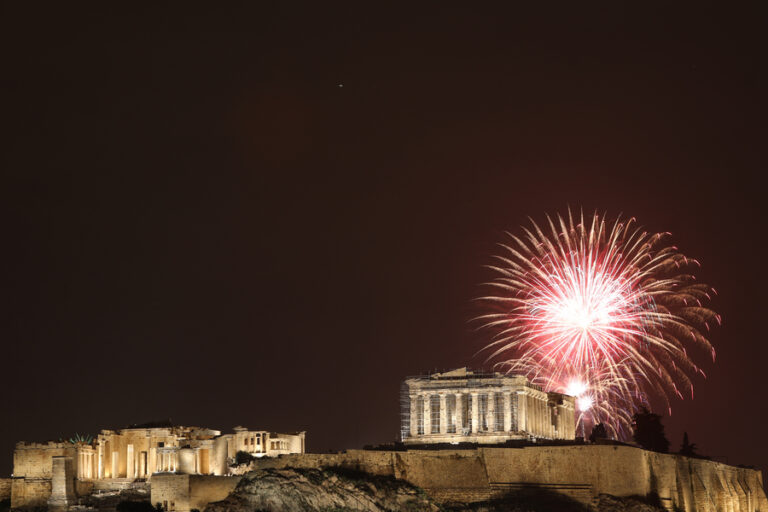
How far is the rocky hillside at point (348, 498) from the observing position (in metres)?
83.4

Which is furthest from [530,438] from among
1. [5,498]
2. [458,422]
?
[5,498]

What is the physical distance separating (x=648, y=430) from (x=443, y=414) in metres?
19.4

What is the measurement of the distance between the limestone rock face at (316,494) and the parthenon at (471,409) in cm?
1516

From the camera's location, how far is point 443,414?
339ft

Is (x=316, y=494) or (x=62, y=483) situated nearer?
(x=316, y=494)

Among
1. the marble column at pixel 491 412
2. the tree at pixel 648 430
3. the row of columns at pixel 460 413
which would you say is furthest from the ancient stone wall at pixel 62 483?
the tree at pixel 648 430

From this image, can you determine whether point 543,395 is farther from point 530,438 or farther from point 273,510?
point 273,510

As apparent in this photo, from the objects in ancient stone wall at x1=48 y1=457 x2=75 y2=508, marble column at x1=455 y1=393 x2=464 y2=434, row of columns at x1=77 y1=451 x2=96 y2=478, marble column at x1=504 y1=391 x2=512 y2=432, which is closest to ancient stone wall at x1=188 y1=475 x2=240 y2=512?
ancient stone wall at x1=48 y1=457 x2=75 y2=508

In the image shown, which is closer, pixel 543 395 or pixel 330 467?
pixel 330 467

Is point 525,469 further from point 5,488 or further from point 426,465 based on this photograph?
point 5,488

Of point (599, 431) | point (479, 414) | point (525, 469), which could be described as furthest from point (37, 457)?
point (599, 431)

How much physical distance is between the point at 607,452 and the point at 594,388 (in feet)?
37.8

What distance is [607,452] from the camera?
87250 mm

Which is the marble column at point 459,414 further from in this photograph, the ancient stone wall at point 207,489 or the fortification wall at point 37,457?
the fortification wall at point 37,457
